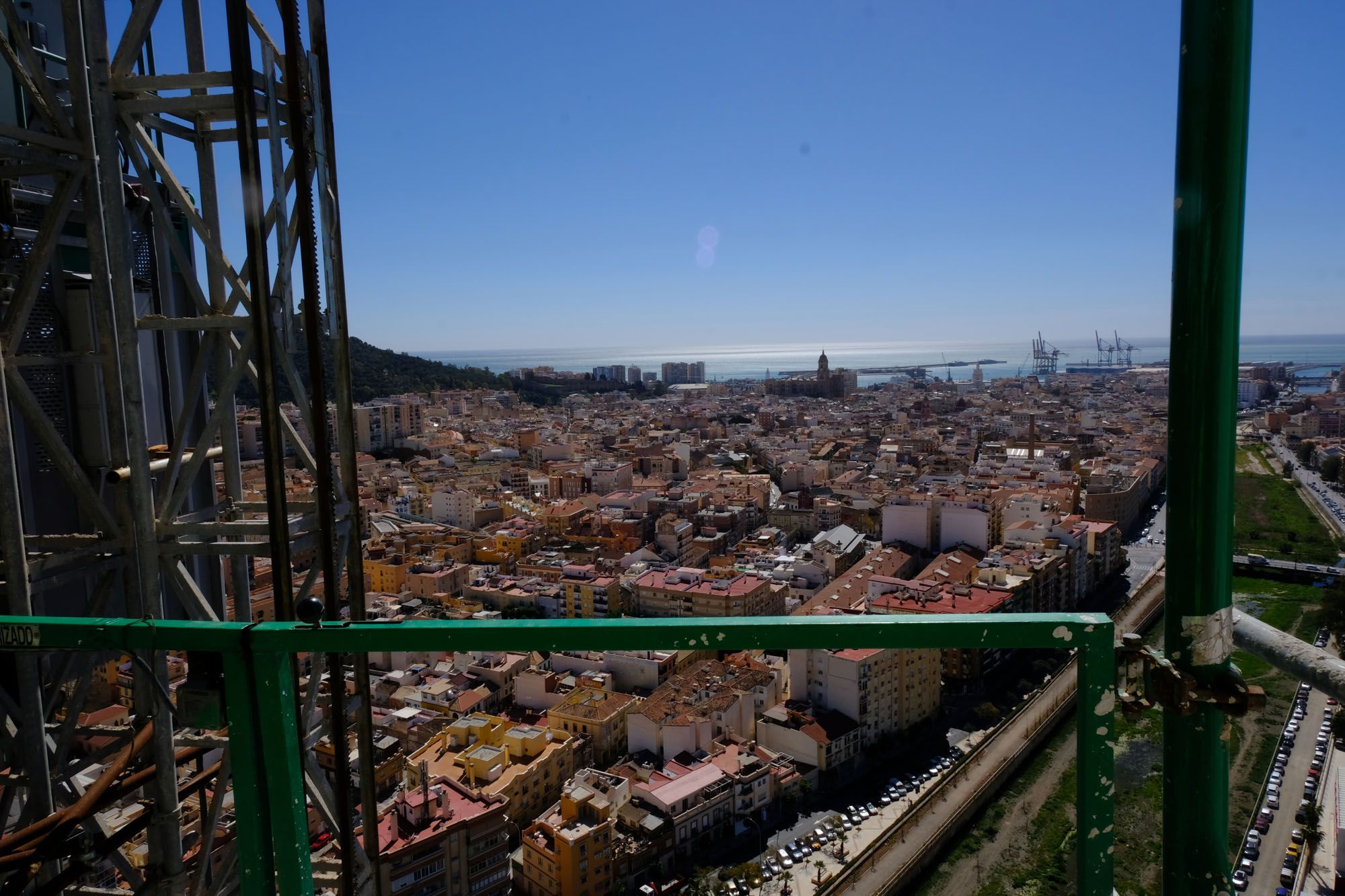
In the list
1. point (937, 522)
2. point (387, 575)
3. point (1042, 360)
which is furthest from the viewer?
point (1042, 360)

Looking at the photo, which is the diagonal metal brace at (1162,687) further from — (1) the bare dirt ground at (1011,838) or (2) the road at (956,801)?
(1) the bare dirt ground at (1011,838)

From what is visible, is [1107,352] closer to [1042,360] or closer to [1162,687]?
[1042,360]

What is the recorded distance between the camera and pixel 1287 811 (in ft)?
20.3

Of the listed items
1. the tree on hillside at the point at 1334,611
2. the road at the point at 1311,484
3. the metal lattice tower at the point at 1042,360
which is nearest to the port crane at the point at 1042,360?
the metal lattice tower at the point at 1042,360

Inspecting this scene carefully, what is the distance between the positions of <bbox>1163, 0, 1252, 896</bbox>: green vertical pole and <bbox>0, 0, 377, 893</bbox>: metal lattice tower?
2.56 feet

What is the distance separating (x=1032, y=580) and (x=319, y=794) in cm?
1109

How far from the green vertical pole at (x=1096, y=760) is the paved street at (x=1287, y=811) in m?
5.10

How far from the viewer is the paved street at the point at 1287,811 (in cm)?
548

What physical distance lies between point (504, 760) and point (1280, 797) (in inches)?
222

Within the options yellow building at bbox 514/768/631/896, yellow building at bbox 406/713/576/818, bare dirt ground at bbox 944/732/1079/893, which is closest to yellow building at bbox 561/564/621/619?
yellow building at bbox 406/713/576/818

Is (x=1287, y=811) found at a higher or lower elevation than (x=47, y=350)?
lower

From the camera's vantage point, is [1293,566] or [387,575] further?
[387,575]

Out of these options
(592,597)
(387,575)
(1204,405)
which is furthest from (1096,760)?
(387,575)

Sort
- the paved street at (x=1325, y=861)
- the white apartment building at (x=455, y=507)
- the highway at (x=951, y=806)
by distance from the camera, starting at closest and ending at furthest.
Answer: the paved street at (x=1325, y=861) < the highway at (x=951, y=806) < the white apartment building at (x=455, y=507)
